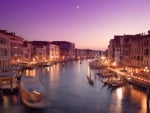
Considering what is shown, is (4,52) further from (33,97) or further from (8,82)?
(33,97)

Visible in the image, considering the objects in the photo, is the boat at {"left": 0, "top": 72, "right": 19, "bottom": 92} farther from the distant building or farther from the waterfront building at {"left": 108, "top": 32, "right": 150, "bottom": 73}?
the distant building

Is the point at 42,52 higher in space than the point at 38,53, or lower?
higher

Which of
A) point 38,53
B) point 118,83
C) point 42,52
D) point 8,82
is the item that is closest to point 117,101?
point 118,83

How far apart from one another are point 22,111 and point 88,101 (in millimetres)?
8509

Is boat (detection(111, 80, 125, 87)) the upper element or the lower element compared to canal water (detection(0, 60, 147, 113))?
upper

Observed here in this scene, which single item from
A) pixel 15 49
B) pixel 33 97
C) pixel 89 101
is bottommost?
pixel 89 101

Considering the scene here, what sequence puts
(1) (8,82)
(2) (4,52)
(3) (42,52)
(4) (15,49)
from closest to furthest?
(1) (8,82), (2) (4,52), (4) (15,49), (3) (42,52)

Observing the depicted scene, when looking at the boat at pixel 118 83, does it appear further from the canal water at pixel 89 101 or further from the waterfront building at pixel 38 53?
the waterfront building at pixel 38 53

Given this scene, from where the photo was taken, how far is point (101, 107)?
2780 centimetres

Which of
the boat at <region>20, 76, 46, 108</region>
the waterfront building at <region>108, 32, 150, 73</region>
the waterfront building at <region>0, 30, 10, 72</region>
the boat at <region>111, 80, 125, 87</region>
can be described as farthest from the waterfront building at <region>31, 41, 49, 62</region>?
the boat at <region>20, 76, 46, 108</region>

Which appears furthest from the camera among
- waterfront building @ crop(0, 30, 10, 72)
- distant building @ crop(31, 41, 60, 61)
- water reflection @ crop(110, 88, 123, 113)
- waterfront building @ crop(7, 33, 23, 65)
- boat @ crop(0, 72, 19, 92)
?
distant building @ crop(31, 41, 60, 61)

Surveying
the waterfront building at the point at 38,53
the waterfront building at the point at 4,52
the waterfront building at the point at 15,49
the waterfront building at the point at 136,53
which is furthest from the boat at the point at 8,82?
the waterfront building at the point at 38,53

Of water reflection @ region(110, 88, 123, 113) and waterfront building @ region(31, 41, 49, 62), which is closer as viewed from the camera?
water reflection @ region(110, 88, 123, 113)

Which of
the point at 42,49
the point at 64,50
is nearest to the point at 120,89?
the point at 42,49
